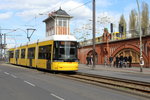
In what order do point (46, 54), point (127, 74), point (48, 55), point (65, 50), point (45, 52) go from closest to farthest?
point (65, 50)
point (48, 55)
point (46, 54)
point (45, 52)
point (127, 74)

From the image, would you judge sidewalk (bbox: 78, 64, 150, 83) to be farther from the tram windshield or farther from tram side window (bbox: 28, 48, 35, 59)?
tram side window (bbox: 28, 48, 35, 59)

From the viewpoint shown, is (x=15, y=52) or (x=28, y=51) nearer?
(x=28, y=51)

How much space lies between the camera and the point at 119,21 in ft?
218

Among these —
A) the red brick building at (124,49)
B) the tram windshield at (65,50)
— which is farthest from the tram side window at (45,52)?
the red brick building at (124,49)

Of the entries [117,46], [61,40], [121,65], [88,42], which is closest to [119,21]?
A: [88,42]

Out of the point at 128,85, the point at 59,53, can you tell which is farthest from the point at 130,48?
the point at 128,85

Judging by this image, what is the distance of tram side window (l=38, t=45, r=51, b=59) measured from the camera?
23366 millimetres

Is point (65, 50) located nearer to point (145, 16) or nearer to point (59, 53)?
point (59, 53)

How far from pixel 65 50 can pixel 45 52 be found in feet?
9.01

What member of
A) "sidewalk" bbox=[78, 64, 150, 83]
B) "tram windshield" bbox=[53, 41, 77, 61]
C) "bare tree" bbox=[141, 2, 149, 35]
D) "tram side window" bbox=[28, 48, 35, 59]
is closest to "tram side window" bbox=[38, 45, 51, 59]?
"tram windshield" bbox=[53, 41, 77, 61]

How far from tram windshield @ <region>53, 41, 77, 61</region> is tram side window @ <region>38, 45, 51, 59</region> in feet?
3.94

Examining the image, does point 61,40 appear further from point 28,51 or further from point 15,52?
point 15,52

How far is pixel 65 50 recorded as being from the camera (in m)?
22.5

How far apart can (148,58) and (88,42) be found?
815 inches
